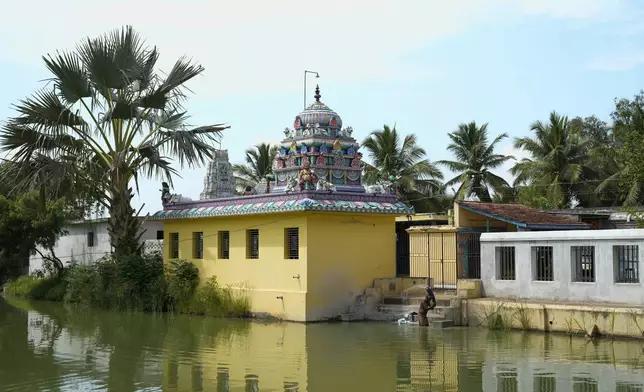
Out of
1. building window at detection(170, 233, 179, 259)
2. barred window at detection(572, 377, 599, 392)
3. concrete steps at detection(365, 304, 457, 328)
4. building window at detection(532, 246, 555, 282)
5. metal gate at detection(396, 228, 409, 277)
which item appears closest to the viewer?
barred window at detection(572, 377, 599, 392)

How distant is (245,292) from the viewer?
2150 cm

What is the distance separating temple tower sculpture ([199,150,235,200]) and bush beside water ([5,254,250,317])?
277 centimetres

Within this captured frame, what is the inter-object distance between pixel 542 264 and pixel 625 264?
6.44ft

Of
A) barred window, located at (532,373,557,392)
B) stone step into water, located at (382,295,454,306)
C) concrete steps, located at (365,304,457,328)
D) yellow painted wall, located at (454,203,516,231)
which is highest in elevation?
yellow painted wall, located at (454,203,516,231)

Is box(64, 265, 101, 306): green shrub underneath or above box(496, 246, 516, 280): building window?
underneath

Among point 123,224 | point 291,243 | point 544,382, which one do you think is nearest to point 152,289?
point 123,224

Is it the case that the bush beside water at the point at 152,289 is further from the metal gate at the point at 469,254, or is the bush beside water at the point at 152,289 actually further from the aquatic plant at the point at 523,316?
the aquatic plant at the point at 523,316

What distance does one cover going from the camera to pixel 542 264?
18.2 metres

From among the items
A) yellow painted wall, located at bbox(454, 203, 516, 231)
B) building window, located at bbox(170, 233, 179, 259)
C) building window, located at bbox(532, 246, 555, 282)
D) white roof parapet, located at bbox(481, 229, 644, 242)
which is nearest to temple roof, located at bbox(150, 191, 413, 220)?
building window, located at bbox(170, 233, 179, 259)

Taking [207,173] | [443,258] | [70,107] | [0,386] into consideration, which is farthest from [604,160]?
[0,386]

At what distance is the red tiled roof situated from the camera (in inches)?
870

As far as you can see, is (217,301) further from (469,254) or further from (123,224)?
(469,254)

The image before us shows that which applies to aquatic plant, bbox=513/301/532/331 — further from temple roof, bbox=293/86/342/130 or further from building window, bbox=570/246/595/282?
temple roof, bbox=293/86/342/130

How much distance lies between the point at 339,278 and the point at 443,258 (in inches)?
164
